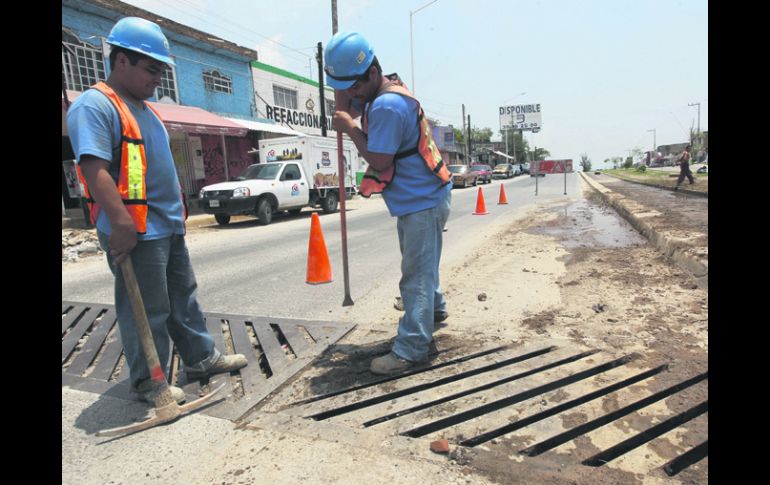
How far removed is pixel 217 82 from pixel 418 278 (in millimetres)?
19027

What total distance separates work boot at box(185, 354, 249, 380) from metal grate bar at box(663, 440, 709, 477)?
94.0 inches

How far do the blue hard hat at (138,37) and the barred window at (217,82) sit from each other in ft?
58.9

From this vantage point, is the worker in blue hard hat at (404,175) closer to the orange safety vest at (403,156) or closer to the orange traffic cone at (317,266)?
the orange safety vest at (403,156)

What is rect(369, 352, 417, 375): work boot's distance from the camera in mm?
2768

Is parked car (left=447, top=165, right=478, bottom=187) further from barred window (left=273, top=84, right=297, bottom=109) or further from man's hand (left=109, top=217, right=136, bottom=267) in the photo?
man's hand (left=109, top=217, right=136, bottom=267)

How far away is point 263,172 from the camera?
42.6 feet

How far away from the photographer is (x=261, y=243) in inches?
357

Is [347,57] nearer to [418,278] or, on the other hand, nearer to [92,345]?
[418,278]
